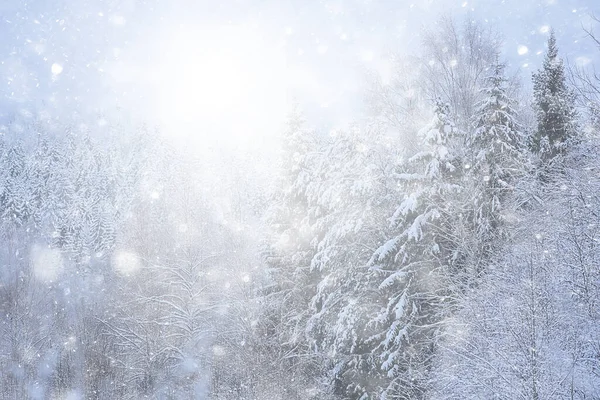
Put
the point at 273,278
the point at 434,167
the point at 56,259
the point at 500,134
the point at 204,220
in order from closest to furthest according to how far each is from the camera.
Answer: the point at 434,167 → the point at 500,134 → the point at 273,278 → the point at 204,220 → the point at 56,259

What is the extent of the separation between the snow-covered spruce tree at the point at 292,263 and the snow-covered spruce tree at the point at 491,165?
6820 mm

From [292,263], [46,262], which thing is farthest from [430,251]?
[46,262]

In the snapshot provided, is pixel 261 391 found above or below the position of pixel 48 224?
above

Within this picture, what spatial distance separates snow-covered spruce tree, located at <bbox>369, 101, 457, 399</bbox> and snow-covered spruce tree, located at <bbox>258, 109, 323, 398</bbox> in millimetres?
5507

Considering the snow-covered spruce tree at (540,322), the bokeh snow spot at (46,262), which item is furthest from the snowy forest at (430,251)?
the bokeh snow spot at (46,262)

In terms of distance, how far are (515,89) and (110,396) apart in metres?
29.5

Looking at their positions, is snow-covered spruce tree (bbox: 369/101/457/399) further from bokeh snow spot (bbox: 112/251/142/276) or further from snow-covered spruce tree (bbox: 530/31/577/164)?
bokeh snow spot (bbox: 112/251/142/276)

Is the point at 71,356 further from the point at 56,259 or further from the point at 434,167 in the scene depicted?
the point at 434,167

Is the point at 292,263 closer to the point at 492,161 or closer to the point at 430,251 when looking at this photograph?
the point at 430,251

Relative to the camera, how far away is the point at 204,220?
44781mm

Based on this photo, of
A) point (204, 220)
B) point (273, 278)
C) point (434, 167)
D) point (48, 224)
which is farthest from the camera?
point (48, 224)

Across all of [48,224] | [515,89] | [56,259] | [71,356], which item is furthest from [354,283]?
[48,224]

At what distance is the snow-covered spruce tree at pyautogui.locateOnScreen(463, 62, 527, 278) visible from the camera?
1348 centimetres

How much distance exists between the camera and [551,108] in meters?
18.5
